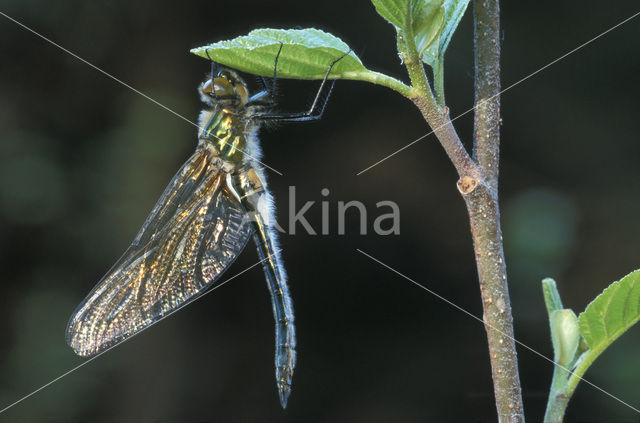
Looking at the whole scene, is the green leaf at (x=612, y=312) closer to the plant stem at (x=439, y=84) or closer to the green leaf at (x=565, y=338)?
the green leaf at (x=565, y=338)

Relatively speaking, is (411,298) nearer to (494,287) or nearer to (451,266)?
(451,266)

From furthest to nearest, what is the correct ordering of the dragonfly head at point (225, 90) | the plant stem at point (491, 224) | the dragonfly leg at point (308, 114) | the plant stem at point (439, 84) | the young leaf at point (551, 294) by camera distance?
the dragonfly head at point (225, 90), the dragonfly leg at point (308, 114), the young leaf at point (551, 294), the plant stem at point (439, 84), the plant stem at point (491, 224)

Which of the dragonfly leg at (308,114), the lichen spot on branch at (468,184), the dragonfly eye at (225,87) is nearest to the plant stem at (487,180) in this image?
the lichen spot on branch at (468,184)

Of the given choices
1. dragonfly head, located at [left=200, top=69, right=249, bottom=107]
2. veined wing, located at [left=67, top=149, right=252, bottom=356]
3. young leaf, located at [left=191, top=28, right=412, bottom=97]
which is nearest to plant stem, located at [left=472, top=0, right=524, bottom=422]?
young leaf, located at [left=191, top=28, right=412, bottom=97]

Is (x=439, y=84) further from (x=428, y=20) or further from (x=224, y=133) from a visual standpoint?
(x=224, y=133)

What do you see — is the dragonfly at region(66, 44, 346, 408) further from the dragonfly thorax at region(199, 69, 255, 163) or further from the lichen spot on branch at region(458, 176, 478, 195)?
the lichen spot on branch at region(458, 176, 478, 195)
